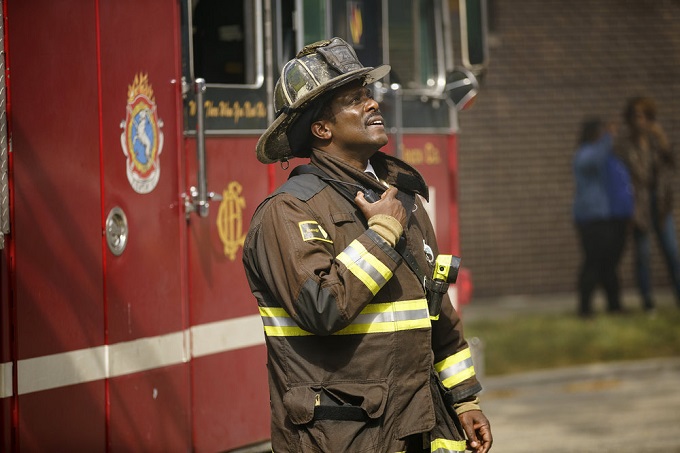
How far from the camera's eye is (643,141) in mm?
13367

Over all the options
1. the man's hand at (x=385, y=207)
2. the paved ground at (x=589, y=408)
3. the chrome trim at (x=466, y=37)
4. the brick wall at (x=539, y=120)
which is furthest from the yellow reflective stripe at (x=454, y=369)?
the brick wall at (x=539, y=120)

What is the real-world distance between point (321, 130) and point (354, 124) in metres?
0.10

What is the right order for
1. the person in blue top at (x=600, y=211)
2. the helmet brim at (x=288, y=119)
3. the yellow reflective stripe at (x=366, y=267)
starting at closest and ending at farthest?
the yellow reflective stripe at (x=366, y=267)
the helmet brim at (x=288, y=119)
the person in blue top at (x=600, y=211)

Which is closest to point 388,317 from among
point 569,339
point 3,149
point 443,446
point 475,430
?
point 443,446

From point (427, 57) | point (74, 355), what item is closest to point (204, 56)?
point (74, 355)

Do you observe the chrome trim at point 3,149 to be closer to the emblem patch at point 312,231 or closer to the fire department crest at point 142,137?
the fire department crest at point 142,137

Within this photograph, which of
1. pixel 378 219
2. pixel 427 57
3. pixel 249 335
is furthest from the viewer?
pixel 427 57

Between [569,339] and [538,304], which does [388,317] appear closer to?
[569,339]

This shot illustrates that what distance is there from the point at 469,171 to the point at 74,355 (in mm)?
10474

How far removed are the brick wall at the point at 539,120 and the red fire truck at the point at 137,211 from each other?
8.30 m

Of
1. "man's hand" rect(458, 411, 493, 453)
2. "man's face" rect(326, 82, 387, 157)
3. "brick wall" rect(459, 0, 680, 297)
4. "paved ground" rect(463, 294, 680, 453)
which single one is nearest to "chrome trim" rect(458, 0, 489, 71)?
"paved ground" rect(463, 294, 680, 453)

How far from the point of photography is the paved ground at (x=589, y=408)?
26.3 ft

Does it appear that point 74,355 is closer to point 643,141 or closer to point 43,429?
point 43,429

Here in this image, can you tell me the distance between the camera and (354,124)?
377cm
